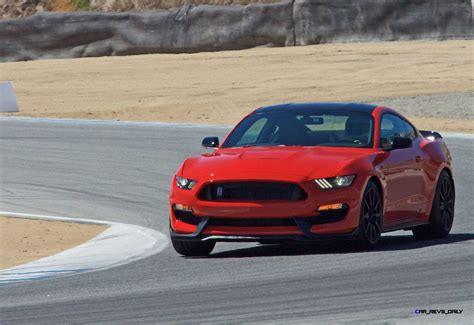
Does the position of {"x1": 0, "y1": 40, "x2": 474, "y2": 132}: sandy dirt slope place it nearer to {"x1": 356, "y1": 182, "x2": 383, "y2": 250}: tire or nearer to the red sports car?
the red sports car

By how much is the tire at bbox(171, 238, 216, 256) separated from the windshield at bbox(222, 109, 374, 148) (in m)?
1.20

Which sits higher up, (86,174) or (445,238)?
(445,238)

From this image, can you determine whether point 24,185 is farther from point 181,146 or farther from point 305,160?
point 305,160

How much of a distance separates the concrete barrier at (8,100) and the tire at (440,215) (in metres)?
20.8

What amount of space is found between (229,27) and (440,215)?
27.8 meters

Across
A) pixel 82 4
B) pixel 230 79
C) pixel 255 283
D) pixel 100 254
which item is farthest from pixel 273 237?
Result: pixel 82 4

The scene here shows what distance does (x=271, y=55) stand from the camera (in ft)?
133

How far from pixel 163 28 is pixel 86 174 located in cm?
2085

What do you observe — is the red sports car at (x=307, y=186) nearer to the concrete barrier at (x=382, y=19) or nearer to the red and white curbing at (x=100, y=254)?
the red and white curbing at (x=100, y=254)

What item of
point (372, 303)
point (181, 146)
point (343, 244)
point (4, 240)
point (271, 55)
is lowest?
point (271, 55)

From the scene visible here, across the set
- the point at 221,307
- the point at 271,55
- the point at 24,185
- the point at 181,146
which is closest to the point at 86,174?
the point at 24,185

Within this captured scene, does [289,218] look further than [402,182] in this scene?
No

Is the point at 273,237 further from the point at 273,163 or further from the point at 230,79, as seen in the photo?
the point at 230,79

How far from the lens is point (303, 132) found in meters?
12.8
